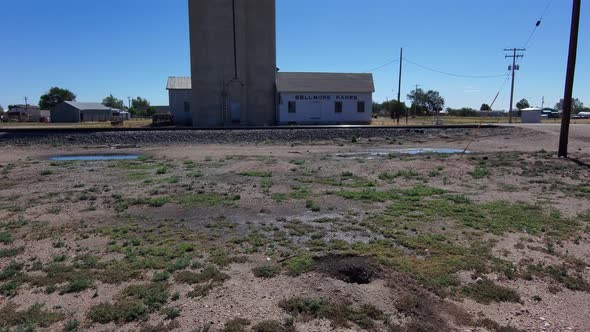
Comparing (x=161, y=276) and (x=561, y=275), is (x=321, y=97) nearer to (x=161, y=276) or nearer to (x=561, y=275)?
(x=561, y=275)

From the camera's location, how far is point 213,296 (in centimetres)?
520

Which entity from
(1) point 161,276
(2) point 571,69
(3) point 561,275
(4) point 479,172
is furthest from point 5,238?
(2) point 571,69

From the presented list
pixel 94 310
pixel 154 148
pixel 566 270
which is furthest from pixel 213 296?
pixel 154 148

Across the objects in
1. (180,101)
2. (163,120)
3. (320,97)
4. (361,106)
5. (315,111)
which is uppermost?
(320,97)

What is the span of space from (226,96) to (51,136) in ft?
61.5

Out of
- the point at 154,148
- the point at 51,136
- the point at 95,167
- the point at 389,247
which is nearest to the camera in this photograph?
the point at 389,247

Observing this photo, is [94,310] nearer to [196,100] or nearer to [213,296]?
[213,296]

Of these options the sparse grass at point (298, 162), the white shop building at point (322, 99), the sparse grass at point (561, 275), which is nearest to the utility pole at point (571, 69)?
the sparse grass at point (298, 162)

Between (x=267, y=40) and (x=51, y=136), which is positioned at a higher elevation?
(x=267, y=40)

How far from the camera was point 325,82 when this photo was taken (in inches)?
1940

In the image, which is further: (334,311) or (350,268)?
(350,268)

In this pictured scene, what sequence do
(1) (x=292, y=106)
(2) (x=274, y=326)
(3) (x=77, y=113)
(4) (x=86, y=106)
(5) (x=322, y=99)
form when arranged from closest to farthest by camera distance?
(2) (x=274, y=326), (1) (x=292, y=106), (5) (x=322, y=99), (3) (x=77, y=113), (4) (x=86, y=106)

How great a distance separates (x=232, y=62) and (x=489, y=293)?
141 feet

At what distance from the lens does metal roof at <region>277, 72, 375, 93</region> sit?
47250 mm
